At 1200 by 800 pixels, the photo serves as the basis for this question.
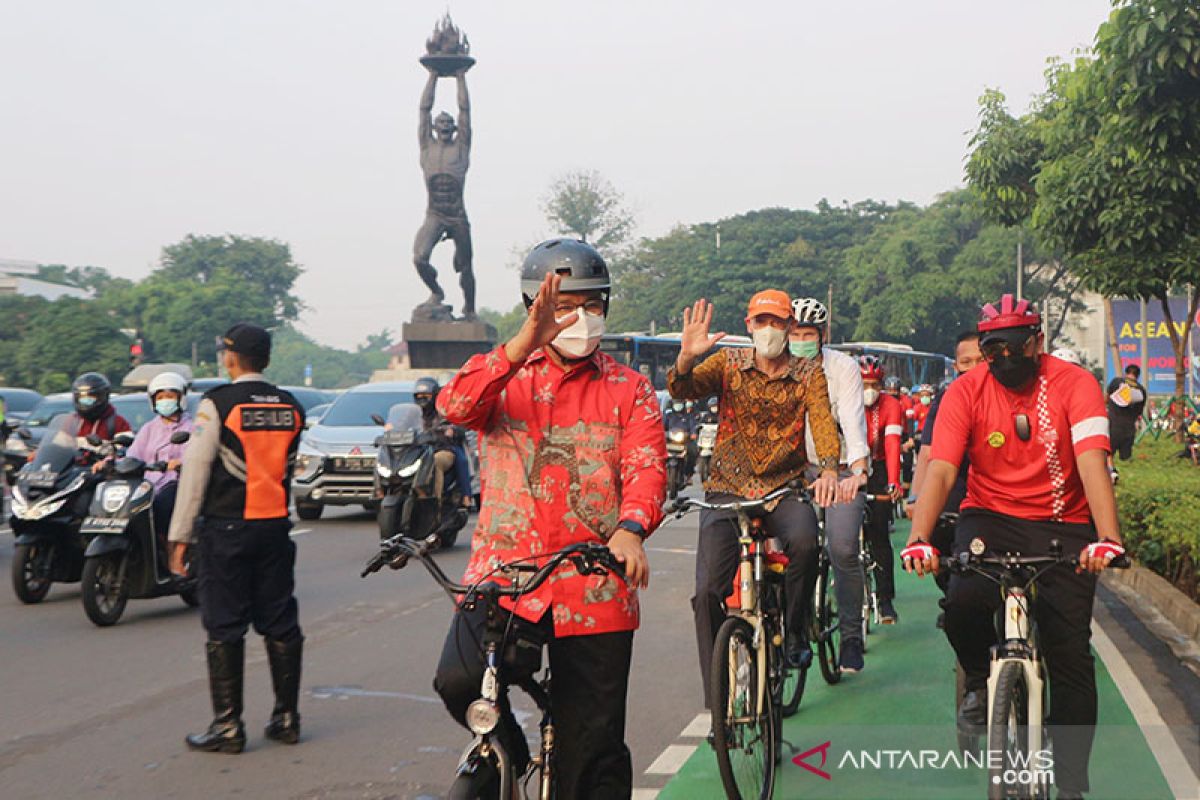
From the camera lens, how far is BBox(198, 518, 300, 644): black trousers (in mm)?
6125

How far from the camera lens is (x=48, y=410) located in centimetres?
2094

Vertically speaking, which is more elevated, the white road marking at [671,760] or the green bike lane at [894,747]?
the white road marking at [671,760]

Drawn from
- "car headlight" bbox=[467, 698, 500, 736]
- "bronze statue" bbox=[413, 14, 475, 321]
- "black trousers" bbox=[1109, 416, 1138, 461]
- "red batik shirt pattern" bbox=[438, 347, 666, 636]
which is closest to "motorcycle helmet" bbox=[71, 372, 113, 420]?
"red batik shirt pattern" bbox=[438, 347, 666, 636]

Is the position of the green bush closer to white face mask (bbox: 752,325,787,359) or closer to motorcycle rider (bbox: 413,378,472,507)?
white face mask (bbox: 752,325,787,359)

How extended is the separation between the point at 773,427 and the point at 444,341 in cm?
3303

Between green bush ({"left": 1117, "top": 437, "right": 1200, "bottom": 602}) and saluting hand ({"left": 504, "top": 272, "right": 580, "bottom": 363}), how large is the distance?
23.4ft

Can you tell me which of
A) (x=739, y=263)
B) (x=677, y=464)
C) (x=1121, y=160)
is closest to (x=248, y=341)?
(x=1121, y=160)

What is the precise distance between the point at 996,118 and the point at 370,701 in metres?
22.8

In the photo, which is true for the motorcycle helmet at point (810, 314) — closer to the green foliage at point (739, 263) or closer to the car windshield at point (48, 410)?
the car windshield at point (48, 410)

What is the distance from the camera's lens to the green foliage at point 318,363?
Answer: 158875 mm

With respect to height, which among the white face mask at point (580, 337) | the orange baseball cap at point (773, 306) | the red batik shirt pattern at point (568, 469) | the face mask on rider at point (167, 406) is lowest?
the red batik shirt pattern at point (568, 469)

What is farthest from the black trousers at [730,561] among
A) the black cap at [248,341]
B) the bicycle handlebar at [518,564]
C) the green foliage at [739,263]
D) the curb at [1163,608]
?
the green foliage at [739,263]

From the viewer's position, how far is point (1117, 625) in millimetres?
9172

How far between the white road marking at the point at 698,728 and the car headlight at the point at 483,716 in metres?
3.10
